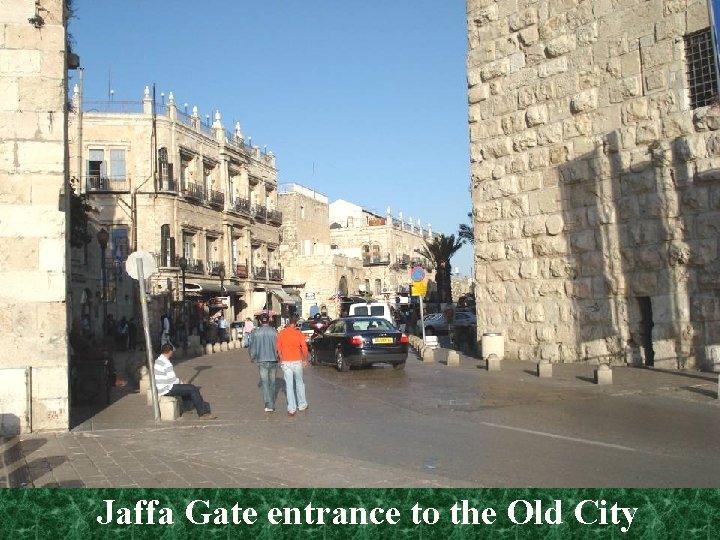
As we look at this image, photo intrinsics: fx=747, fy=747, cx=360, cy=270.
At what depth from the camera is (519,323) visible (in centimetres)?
1986

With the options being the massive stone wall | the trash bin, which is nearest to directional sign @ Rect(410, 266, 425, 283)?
the trash bin

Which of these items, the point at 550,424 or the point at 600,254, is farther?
the point at 600,254

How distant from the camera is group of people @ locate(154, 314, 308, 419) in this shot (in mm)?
11703

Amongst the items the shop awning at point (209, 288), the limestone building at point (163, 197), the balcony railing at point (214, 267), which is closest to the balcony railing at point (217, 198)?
the limestone building at point (163, 197)

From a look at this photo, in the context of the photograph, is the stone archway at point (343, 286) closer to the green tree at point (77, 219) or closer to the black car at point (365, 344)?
the green tree at point (77, 219)

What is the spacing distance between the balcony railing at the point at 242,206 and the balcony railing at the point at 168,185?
782 cm

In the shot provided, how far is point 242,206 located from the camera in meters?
54.2

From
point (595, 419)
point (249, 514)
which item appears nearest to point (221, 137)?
point (595, 419)

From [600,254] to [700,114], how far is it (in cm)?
387

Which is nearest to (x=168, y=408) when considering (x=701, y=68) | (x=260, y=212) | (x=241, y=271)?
(x=701, y=68)

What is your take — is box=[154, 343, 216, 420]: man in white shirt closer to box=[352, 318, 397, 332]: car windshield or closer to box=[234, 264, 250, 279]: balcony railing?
box=[352, 318, 397, 332]: car windshield

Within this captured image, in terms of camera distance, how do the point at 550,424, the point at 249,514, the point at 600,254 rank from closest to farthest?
the point at 249,514, the point at 550,424, the point at 600,254

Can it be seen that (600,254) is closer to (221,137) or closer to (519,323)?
(519,323)

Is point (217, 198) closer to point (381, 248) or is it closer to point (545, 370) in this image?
point (381, 248)
